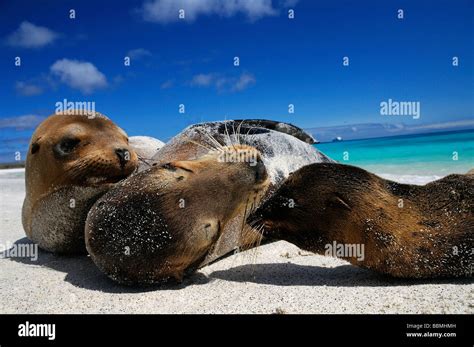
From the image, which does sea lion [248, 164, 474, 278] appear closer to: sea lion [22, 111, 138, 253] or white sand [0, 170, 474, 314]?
white sand [0, 170, 474, 314]

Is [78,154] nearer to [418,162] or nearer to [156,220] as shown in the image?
[156,220]

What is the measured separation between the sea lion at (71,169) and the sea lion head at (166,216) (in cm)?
70

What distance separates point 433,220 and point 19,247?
444 centimetres

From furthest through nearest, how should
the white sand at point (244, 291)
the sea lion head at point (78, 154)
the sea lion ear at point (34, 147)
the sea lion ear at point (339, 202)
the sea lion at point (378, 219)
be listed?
the sea lion ear at point (34, 147) < the sea lion head at point (78, 154) < the sea lion ear at point (339, 202) < the sea lion at point (378, 219) < the white sand at point (244, 291)

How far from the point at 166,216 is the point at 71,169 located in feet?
4.71

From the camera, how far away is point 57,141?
4.36m

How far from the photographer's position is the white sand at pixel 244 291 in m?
3.19

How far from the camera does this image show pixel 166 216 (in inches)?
132

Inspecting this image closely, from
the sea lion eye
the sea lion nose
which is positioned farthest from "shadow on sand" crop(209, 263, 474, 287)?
the sea lion eye

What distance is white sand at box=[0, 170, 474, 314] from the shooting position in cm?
319

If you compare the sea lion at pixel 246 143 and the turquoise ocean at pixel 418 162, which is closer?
the sea lion at pixel 246 143

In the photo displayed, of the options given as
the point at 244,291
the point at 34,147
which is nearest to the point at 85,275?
the point at 34,147

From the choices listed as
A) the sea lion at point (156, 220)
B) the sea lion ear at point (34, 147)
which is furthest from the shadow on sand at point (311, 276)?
the sea lion ear at point (34, 147)

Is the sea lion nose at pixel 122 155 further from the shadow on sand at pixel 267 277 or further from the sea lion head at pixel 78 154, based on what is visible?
the shadow on sand at pixel 267 277
